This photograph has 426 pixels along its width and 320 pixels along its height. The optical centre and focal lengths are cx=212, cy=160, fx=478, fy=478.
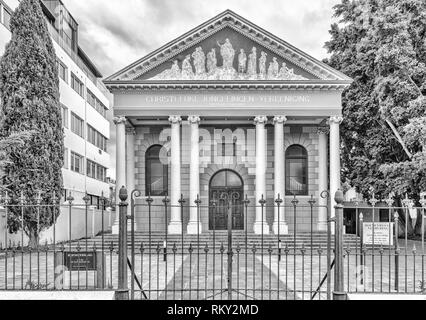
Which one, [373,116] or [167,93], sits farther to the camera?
[373,116]

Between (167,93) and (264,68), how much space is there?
5.44 meters

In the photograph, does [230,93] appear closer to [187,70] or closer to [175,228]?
[187,70]

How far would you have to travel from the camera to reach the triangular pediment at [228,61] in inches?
1012

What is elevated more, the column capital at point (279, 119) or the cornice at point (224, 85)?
the cornice at point (224, 85)

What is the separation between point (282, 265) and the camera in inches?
696

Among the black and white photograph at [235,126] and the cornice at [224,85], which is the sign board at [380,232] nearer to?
the black and white photograph at [235,126]

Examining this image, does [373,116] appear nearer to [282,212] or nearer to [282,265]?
[282,212]

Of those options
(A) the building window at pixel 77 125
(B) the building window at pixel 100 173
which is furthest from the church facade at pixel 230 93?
(B) the building window at pixel 100 173

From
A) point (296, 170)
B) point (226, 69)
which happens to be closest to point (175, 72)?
point (226, 69)

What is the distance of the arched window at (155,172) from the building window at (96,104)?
13.9 m

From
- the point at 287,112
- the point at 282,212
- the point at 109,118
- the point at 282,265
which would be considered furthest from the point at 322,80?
the point at 109,118

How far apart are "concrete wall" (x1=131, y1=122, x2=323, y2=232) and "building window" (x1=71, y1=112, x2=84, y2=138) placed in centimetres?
789

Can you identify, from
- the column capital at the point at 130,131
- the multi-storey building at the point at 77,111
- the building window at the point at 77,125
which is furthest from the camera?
the building window at the point at 77,125
